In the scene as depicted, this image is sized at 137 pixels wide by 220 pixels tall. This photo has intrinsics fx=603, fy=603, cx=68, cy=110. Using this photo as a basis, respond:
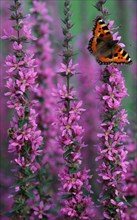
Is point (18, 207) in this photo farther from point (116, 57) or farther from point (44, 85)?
point (44, 85)

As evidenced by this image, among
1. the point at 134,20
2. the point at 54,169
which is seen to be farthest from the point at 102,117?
the point at 134,20

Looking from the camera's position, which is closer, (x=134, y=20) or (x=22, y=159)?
(x=22, y=159)

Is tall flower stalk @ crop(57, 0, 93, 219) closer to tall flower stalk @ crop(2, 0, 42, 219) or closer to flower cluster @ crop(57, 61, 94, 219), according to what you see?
flower cluster @ crop(57, 61, 94, 219)

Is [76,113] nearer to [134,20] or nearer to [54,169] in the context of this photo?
[54,169]

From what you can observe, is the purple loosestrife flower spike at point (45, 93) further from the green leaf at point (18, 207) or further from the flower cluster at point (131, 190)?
the green leaf at point (18, 207)

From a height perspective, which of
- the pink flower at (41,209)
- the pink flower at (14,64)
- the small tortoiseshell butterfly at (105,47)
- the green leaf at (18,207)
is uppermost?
the small tortoiseshell butterfly at (105,47)

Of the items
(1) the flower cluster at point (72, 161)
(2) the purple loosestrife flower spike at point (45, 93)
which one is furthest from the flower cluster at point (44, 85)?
(1) the flower cluster at point (72, 161)
